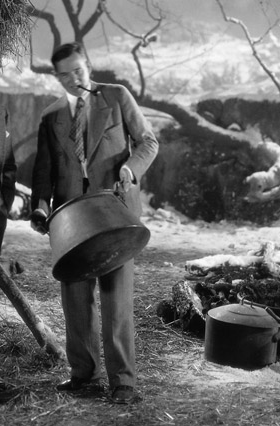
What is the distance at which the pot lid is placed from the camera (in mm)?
4211

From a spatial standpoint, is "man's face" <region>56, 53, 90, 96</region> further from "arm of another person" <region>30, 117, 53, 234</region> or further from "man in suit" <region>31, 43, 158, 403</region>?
"arm of another person" <region>30, 117, 53, 234</region>

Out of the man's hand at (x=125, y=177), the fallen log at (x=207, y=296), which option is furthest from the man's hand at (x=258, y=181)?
the man's hand at (x=125, y=177)

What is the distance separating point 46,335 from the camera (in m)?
4.09

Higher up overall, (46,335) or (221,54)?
(221,54)

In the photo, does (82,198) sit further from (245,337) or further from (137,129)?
(245,337)

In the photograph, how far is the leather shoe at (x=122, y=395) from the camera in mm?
3348

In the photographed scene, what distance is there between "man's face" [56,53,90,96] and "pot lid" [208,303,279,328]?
2045mm

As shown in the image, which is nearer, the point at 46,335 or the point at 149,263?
the point at 46,335

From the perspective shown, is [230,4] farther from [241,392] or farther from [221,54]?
[241,392]

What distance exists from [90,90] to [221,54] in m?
16.9

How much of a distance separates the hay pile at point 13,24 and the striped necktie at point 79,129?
3.37 feet

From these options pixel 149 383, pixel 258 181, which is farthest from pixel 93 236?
pixel 258 181

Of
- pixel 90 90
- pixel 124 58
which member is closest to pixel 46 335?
pixel 90 90

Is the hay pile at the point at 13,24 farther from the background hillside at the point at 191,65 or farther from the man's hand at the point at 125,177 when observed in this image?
the background hillside at the point at 191,65
